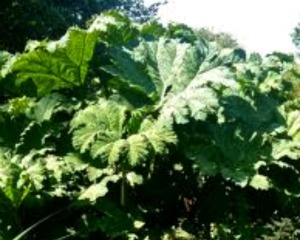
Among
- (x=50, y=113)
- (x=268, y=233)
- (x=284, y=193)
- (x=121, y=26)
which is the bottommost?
(x=268, y=233)

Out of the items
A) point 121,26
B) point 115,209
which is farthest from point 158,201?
point 121,26

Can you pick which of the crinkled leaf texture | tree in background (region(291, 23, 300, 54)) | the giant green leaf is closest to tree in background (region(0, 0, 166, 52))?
the giant green leaf

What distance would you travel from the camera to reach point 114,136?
3301 millimetres

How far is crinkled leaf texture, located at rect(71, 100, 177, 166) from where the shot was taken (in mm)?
3164

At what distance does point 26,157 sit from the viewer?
3451 mm

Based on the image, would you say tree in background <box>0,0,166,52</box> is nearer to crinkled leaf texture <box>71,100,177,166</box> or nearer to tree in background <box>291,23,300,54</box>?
crinkled leaf texture <box>71,100,177,166</box>

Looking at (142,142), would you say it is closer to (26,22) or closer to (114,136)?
(114,136)

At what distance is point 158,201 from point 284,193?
692 mm

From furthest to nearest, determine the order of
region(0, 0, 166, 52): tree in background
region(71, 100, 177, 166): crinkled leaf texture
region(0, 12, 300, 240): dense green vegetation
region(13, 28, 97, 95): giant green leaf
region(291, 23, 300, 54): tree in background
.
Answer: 1. region(291, 23, 300, 54): tree in background
2. region(0, 0, 166, 52): tree in background
3. region(13, 28, 97, 95): giant green leaf
4. region(0, 12, 300, 240): dense green vegetation
5. region(71, 100, 177, 166): crinkled leaf texture

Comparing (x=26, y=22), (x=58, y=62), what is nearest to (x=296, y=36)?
(x=26, y=22)

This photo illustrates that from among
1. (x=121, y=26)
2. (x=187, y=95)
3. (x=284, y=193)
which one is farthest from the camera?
(x=121, y=26)

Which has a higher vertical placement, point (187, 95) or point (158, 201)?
point (187, 95)

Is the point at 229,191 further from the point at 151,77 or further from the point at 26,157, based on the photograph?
the point at 26,157

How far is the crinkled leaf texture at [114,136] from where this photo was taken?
→ 316cm
